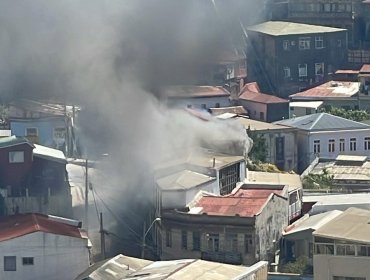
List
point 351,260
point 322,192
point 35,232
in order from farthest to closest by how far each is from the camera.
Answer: point 322,192
point 35,232
point 351,260

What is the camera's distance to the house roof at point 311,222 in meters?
19.6

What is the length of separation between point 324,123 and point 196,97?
2627 mm

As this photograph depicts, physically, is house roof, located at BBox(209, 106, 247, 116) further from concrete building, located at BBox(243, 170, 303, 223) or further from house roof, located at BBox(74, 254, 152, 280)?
house roof, located at BBox(74, 254, 152, 280)

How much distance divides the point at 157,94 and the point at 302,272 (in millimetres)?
6650

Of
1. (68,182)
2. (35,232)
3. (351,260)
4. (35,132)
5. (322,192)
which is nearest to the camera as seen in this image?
(351,260)

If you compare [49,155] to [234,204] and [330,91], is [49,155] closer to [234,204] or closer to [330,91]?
[234,204]

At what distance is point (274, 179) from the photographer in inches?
904

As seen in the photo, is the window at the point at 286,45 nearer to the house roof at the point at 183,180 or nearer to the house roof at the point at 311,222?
the house roof at the point at 183,180

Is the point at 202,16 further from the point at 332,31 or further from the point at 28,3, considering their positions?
the point at 332,31

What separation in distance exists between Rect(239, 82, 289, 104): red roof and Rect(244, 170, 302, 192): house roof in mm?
5674

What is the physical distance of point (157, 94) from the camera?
25078 mm

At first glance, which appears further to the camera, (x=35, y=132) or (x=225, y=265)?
(x=35, y=132)

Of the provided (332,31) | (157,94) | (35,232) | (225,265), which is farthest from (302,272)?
(332,31)

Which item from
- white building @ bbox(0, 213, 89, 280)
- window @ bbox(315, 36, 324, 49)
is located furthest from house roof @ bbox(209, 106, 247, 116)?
white building @ bbox(0, 213, 89, 280)
